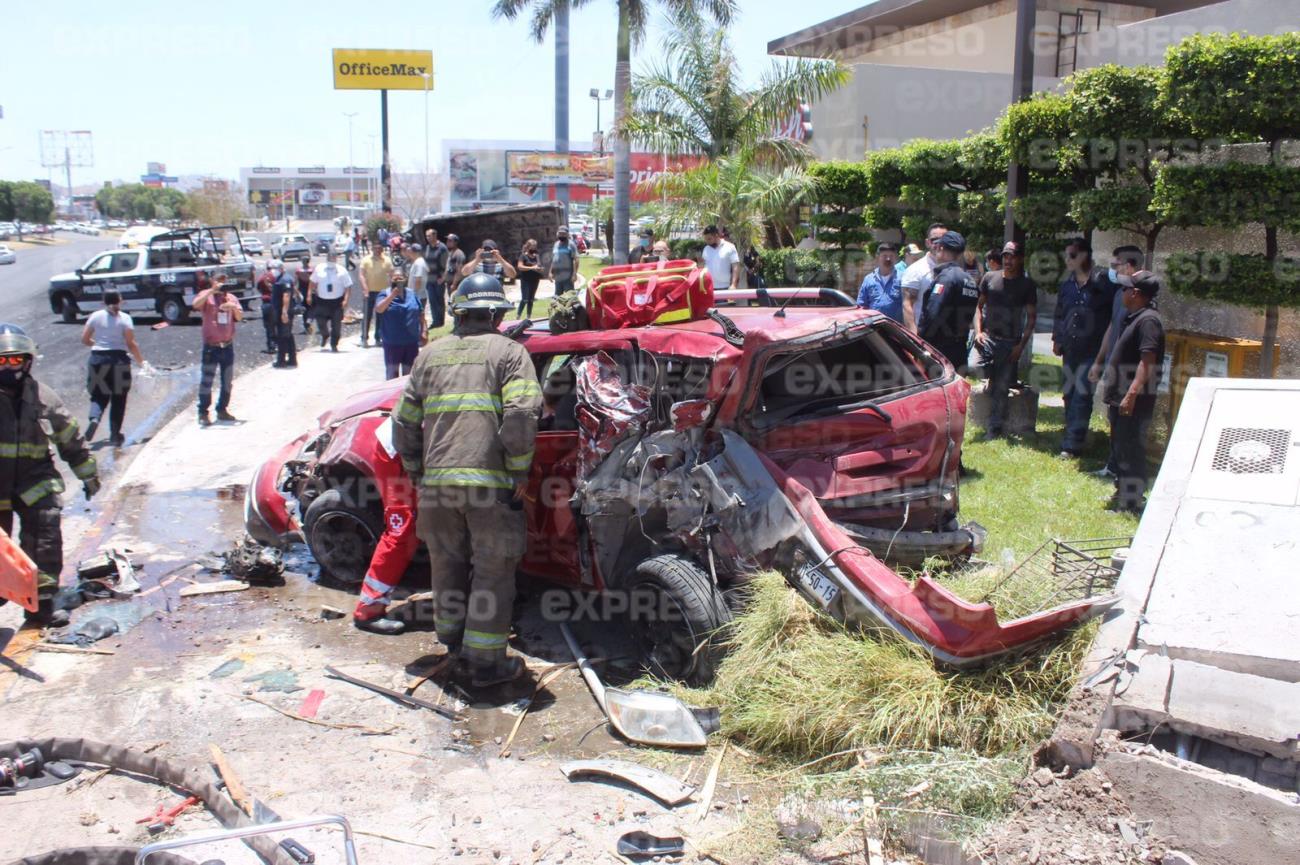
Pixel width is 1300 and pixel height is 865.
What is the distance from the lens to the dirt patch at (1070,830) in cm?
307

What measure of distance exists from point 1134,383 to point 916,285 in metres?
2.26

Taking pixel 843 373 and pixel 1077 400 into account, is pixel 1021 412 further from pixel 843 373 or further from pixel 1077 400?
pixel 843 373

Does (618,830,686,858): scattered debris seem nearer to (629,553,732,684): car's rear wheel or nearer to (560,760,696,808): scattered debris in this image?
(560,760,696,808): scattered debris

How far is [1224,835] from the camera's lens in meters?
2.98

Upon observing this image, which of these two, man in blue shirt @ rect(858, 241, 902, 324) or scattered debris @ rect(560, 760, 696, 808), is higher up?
man in blue shirt @ rect(858, 241, 902, 324)

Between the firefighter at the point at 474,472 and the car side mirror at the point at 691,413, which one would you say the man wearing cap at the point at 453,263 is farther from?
the car side mirror at the point at 691,413

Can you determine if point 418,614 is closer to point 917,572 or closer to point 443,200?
point 917,572

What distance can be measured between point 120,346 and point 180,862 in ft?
27.9

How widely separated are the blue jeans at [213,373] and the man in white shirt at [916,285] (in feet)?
23.8

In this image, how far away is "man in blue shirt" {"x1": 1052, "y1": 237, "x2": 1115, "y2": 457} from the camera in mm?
8039

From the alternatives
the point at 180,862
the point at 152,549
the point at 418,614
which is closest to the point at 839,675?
the point at 180,862

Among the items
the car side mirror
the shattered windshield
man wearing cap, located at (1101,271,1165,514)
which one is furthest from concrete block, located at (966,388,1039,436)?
the car side mirror

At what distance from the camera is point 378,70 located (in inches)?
2318

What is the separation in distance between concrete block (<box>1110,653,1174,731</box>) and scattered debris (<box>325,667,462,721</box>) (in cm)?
283
